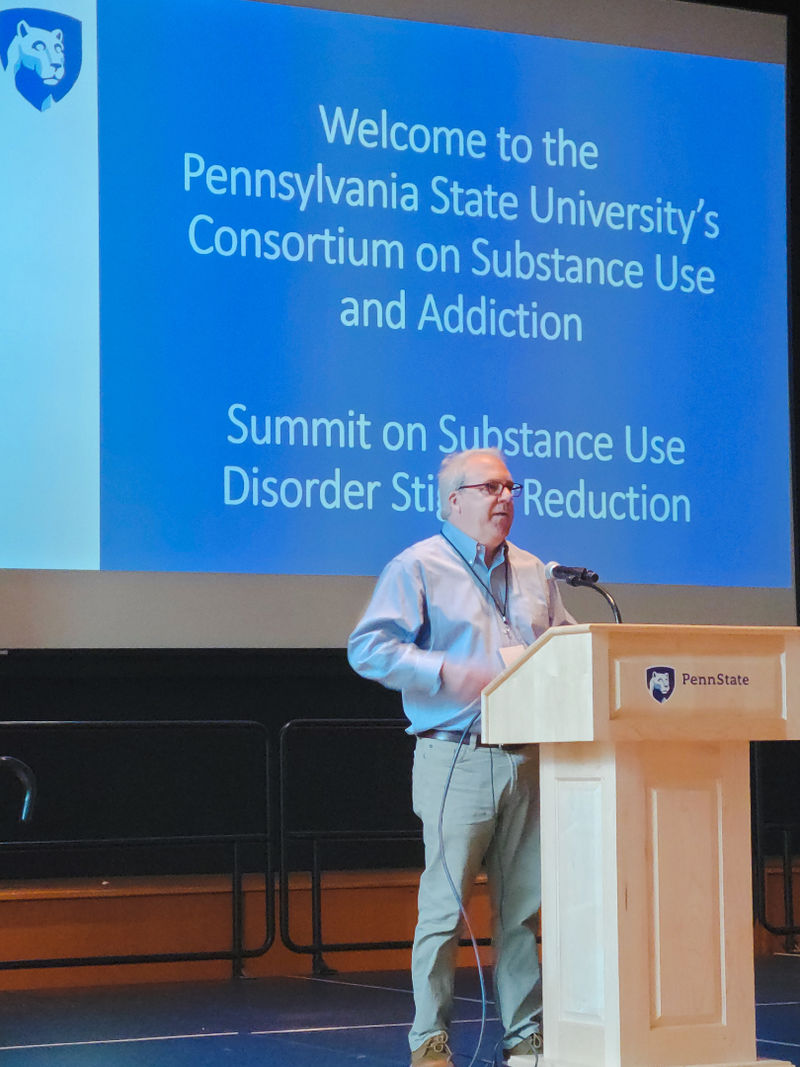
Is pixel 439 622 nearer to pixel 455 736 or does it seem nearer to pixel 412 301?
pixel 455 736

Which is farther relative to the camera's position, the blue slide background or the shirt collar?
the blue slide background

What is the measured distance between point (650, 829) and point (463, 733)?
58 centimetres

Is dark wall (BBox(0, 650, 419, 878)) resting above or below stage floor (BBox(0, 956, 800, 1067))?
above

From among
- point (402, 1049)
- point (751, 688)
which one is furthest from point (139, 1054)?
point (751, 688)

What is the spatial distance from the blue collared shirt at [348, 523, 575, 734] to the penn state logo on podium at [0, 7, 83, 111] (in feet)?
7.52

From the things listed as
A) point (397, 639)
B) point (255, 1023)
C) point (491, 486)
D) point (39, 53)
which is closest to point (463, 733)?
point (397, 639)

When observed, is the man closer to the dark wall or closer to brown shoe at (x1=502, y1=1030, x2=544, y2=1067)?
brown shoe at (x1=502, y1=1030, x2=544, y2=1067)

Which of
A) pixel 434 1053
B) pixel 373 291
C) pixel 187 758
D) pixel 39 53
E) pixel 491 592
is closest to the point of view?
pixel 434 1053

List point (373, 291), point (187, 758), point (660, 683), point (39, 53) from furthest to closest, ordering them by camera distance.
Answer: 1. point (187, 758)
2. point (373, 291)
3. point (39, 53)
4. point (660, 683)

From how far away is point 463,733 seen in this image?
356 centimetres

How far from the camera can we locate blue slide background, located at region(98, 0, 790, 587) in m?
5.09

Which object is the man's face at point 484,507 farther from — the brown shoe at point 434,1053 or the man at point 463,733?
the brown shoe at point 434,1053

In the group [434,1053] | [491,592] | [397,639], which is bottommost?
[434,1053]

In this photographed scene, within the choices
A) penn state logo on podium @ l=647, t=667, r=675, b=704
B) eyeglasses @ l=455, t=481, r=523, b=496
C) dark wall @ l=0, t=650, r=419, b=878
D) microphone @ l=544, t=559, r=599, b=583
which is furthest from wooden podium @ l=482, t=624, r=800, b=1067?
dark wall @ l=0, t=650, r=419, b=878
